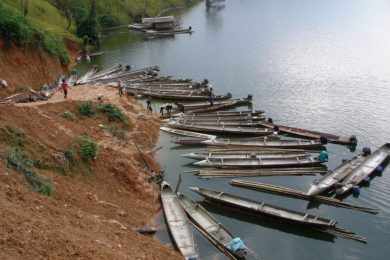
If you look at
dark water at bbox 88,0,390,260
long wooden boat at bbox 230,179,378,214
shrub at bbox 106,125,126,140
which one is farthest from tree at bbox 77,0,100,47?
long wooden boat at bbox 230,179,378,214

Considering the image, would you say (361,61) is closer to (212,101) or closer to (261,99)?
(261,99)

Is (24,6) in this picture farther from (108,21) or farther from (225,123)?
(225,123)

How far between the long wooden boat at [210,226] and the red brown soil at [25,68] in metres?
26.5

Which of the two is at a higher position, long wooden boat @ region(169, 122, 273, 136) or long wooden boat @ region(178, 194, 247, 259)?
long wooden boat @ region(169, 122, 273, 136)

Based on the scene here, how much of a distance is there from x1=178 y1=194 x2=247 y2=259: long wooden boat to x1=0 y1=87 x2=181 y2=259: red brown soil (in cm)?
232

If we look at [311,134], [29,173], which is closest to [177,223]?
[29,173]

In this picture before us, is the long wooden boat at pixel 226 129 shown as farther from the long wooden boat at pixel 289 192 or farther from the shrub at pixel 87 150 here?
the shrub at pixel 87 150

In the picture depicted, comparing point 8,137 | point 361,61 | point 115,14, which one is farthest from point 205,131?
point 115,14

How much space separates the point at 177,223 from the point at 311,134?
69.0 feet

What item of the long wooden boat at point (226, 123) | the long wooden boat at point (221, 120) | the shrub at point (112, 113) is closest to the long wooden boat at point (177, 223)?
the shrub at point (112, 113)

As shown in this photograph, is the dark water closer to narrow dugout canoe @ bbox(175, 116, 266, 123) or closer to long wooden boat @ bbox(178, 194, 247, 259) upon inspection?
long wooden boat @ bbox(178, 194, 247, 259)

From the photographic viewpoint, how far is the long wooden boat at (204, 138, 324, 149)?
4275cm

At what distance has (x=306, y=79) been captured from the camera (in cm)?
6675

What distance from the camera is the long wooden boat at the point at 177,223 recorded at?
89.2 feet
